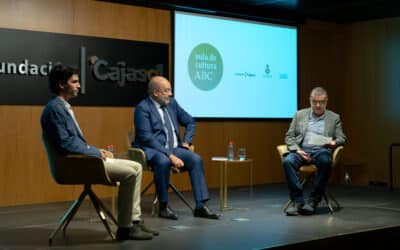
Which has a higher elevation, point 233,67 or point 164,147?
point 233,67

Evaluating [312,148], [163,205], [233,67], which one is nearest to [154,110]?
[163,205]

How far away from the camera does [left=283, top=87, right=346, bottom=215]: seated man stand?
5.60m

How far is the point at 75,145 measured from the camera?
4133mm

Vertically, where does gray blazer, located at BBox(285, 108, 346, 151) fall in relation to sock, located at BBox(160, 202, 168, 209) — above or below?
above

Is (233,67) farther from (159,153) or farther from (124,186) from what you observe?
(124,186)

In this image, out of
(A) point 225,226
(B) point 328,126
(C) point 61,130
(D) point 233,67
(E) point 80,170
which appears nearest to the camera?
(C) point 61,130

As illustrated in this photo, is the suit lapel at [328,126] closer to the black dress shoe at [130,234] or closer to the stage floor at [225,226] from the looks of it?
the stage floor at [225,226]

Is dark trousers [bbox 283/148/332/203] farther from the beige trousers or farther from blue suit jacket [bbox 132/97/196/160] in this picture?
the beige trousers

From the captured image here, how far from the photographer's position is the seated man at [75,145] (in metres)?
4.11

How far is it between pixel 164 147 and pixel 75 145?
51.4 inches

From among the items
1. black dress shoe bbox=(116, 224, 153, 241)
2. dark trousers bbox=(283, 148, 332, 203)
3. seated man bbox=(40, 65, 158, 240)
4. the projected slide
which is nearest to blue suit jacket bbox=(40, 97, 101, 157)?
seated man bbox=(40, 65, 158, 240)

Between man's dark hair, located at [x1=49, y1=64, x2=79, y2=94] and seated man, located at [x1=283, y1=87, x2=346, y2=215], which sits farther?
seated man, located at [x1=283, y1=87, x2=346, y2=215]

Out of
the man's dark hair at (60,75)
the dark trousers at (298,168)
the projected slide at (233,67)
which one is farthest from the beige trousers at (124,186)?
the projected slide at (233,67)

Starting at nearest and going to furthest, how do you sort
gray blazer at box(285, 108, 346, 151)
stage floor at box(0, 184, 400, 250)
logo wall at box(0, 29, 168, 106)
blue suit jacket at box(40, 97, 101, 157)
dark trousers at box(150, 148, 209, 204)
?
blue suit jacket at box(40, 97, 101, 157) → stage floor at box(0, 184, 400, 250) → dark trousers at box(150, 148, 209, 204) → gray blazer at box(285, 108, 346, 151) → logo wall at box(0, 29, 168, 106)
